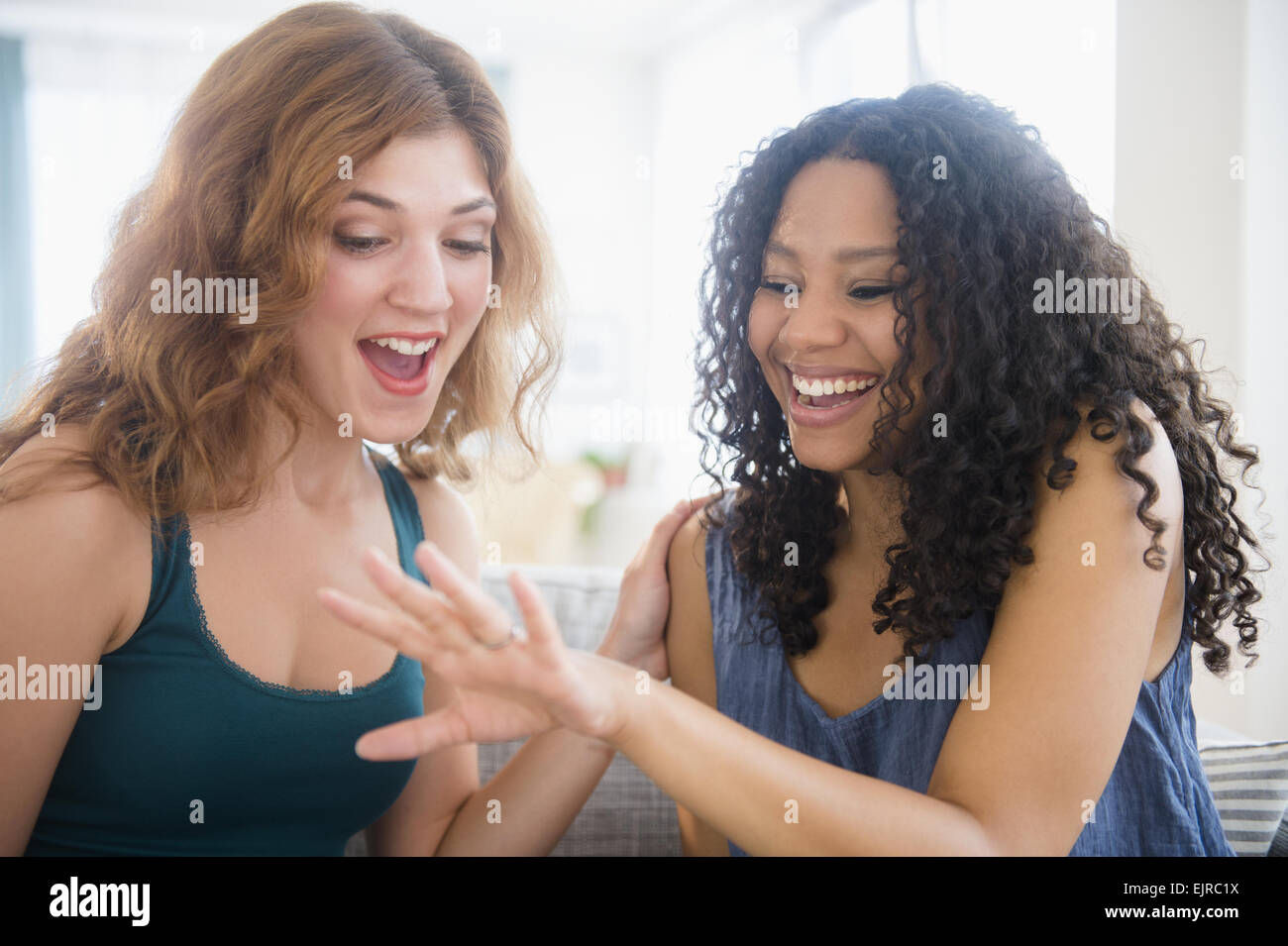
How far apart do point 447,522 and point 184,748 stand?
1.67 ft

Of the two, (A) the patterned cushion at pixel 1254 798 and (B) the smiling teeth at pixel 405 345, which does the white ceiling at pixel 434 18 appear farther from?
(A) the patterned cushion at pixel 1254 798

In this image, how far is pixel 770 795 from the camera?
0.96 meters

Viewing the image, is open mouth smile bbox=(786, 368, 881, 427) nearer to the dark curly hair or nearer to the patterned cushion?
the dark curly hair

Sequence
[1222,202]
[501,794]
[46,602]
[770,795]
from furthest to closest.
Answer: [1222,202], [501,794], [46,602], [770,795]

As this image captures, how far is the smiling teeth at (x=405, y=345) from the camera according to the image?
1302 millimetres

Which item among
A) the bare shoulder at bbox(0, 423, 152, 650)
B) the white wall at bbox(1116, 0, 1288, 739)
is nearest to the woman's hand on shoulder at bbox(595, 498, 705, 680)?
the bare shoulder at bbox(0, 423, 152, 650)

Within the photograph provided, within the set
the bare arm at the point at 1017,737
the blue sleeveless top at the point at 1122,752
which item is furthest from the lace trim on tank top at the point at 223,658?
the blue sleeveless top at the point at 1122,752

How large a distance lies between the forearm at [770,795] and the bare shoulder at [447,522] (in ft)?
2.24

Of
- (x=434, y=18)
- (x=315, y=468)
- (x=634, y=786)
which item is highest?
(x=434, y=18)

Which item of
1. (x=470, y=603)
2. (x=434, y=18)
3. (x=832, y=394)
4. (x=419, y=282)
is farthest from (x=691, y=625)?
(x=434, y=18)

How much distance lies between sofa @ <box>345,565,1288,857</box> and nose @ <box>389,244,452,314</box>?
68 centimetres

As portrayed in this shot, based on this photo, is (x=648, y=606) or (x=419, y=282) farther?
(x=648, y=606)

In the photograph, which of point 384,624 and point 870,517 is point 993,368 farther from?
point 384,624

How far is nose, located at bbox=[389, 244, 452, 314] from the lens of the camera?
4.09ft
